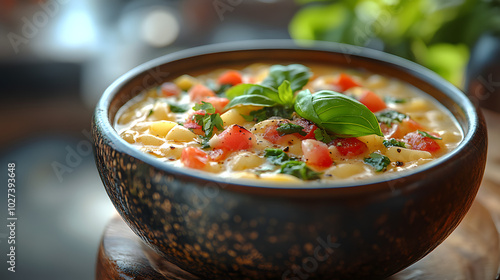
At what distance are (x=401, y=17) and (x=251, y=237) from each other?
115 inches

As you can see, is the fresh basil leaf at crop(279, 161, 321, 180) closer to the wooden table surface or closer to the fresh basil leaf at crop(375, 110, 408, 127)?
the wooden table surface

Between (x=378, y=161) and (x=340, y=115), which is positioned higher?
(x=340, y=115)

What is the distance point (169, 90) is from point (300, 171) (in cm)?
→ 95

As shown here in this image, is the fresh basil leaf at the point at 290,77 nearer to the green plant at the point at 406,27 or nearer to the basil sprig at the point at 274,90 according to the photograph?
the basil sprig at the point at 274,90

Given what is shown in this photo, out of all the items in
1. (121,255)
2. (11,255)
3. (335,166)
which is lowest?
(11,255)

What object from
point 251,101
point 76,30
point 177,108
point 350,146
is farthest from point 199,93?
point 76,30

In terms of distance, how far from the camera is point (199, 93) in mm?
2408

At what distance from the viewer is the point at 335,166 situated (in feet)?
5.89

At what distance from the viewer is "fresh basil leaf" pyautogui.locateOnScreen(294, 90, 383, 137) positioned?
1.85 m

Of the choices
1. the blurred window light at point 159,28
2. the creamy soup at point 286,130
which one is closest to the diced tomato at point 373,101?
the creamy soup at point 286,130

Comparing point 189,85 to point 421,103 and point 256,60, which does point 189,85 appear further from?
point 421,103

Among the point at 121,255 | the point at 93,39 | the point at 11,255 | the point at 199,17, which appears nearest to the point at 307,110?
the point at 121,255

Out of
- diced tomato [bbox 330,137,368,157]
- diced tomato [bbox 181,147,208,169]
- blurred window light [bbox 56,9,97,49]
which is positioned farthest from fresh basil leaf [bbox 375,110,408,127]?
blurred window light [bbox 56,9,97,49]

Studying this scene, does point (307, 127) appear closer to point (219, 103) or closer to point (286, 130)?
point (286, 130)
